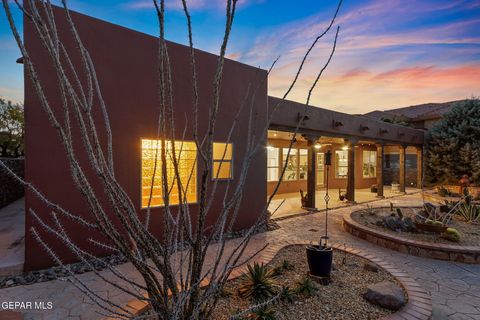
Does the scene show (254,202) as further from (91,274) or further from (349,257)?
(91,274)

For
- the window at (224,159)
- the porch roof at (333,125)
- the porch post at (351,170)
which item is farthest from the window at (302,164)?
the window at (224,159)

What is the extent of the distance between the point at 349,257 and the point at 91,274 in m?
4.52

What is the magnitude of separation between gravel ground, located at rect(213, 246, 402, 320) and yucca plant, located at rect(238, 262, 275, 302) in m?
0.10

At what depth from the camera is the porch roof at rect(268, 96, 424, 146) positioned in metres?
8.06

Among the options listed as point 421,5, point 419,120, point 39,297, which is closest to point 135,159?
point 39,297

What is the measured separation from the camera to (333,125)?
32.2 ft

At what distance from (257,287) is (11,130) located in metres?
23.4

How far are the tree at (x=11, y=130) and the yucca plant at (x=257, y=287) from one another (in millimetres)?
21621

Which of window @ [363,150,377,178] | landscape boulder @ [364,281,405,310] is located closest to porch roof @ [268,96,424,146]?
window @ [363,150,377,178]

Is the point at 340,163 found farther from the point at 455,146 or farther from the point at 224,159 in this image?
the point at 224,159

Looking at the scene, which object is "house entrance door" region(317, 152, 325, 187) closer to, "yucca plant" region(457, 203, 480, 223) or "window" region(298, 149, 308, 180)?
"window" region(298, 149, 308, 180)

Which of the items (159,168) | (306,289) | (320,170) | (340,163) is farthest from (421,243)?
(340,163)

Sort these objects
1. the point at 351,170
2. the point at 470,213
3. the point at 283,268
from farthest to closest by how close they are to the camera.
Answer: the point at 351,170 < the point at 470,213 < the point at 283,268

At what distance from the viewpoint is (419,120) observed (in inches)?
800
